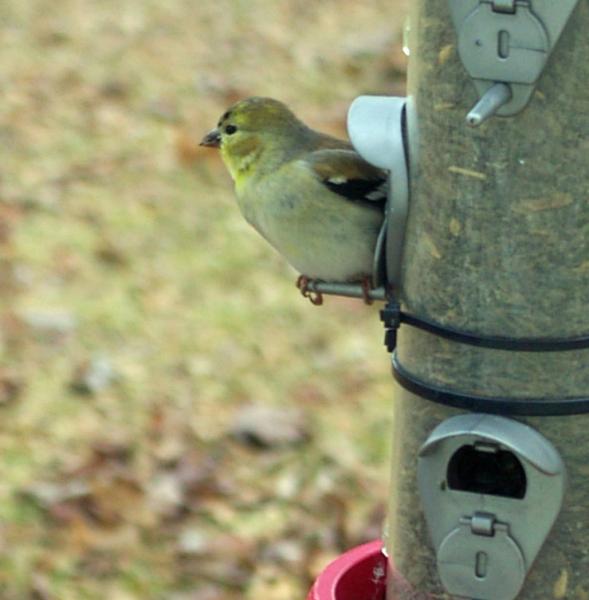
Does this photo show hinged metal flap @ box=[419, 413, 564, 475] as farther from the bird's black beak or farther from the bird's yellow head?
the bird's black beak

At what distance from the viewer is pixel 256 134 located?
3539 mm

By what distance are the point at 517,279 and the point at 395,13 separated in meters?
6.85

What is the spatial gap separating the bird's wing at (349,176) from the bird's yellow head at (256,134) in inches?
4.2

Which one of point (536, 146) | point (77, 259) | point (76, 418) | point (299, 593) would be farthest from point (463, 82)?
point (77, 259)

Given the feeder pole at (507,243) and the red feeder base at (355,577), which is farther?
the red feeder base at (355,577)

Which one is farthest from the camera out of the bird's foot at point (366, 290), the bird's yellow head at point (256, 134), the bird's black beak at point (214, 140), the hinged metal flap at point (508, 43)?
the bird's black beak at point (214, 140)

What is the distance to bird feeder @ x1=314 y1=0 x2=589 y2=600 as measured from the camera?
8.88 feet

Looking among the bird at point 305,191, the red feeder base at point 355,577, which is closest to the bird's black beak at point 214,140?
the bird at point 305,191

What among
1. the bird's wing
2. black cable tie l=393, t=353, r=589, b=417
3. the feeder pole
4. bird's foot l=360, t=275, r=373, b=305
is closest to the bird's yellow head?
the bird's wing

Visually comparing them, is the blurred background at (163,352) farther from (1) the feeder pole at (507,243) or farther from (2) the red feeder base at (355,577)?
(1) the feeder pole at (507,243)

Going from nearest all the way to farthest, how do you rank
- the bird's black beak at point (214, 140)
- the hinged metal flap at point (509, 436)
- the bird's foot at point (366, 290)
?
1. the hinged metal flap at point (509, 436)
2. the bird's foot at point (366, 290)
3. the bird's black beak at point (214, 140)

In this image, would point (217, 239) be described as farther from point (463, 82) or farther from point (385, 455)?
point (463, 82)

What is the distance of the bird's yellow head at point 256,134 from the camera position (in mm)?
3500

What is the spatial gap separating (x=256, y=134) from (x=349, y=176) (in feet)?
1.11
